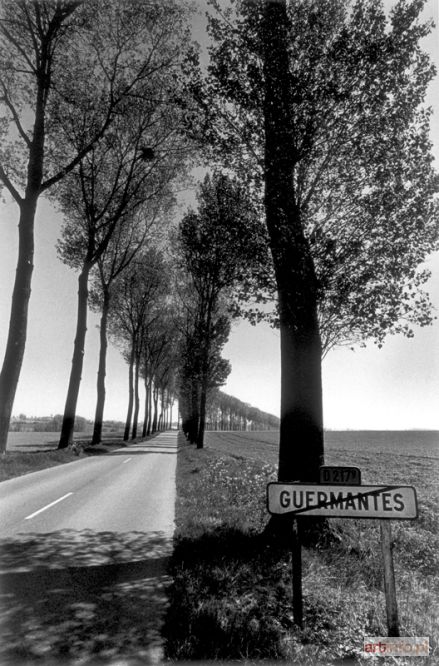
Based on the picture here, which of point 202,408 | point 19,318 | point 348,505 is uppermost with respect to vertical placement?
point 19,318

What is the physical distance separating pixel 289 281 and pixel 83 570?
546 centimetres

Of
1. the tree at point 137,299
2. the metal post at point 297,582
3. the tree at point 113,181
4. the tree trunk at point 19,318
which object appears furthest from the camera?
the tree at point 137,299

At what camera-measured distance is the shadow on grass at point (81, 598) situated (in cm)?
381

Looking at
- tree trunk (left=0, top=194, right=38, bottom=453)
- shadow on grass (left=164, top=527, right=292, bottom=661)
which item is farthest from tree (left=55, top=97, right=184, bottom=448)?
shadow on grass (left=164, top=527, right=292, bottom=661)

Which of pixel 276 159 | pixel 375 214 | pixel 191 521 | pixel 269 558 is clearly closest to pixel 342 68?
pixel 276 159

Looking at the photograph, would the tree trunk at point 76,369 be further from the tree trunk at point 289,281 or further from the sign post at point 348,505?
the sign post at point 348,505

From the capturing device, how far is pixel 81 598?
4.86 metres

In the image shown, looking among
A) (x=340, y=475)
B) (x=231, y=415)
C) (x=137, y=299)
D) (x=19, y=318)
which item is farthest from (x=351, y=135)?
(x=231, y=415)

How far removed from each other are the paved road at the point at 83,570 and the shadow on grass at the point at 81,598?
1 cm

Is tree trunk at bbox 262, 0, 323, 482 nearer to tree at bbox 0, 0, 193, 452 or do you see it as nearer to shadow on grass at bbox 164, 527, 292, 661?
shadow on grass at bbox 164, 527, 292, 661

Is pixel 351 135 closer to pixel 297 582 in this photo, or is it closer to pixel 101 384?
pixel 297 582

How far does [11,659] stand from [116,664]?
885 millimetres

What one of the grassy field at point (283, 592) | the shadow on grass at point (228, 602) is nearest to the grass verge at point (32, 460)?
the grassy field at point (283, 592)

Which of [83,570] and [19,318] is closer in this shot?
[83,570]
